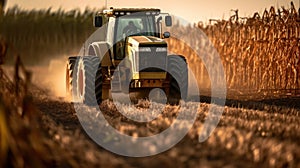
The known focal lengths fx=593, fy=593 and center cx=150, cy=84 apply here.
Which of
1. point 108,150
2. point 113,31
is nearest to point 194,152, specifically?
point 108,150

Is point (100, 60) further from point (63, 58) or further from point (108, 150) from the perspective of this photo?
point (63, 58)

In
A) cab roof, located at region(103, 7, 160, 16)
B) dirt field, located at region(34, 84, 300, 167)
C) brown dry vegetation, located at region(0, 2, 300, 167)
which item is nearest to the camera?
brown dry vegetation, located at region(0, 2, 300, 167)

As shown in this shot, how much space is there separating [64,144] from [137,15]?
6345 millimetres

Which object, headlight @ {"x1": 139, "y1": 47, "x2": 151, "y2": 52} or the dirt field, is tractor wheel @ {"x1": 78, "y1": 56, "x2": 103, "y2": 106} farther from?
the dirt field

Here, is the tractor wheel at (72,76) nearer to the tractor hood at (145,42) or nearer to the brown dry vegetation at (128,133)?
the brown dry vegetation at (128,133)

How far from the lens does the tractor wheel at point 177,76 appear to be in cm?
1109

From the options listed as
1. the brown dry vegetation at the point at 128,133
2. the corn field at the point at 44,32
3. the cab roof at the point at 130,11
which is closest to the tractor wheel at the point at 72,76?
the brown dry vegetation at the point at 128,133

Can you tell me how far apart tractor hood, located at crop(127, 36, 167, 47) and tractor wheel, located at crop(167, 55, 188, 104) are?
504 mm

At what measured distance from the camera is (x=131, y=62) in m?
11.1

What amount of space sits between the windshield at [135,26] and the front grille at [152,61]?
71cm

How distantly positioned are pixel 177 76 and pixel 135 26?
4.29ft

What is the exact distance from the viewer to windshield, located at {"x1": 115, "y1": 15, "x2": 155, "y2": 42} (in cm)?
1130

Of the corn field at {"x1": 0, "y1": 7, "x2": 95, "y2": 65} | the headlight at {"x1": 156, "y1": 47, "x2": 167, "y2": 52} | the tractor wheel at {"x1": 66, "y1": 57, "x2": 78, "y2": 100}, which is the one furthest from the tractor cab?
the corn field at {"x1": 0, "y1": 7, "x2": 95, "y2": 65}

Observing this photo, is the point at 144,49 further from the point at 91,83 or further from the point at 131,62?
the point at 91,83
